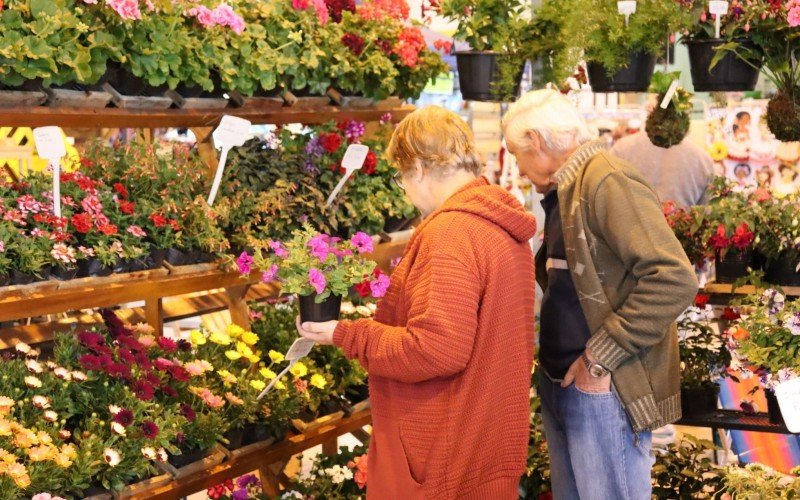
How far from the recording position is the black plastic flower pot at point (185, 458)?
310 centimetres

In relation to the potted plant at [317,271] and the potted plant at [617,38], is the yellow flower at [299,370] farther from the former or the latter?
the potted plant at [617,38]

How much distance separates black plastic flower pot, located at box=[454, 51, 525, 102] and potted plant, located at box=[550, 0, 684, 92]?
27 cm

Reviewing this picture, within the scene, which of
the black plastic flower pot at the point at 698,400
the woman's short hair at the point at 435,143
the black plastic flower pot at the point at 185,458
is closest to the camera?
the woman's short hair at the point at 435,143

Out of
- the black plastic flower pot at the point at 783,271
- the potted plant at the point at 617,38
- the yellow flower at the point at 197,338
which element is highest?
the potted plant at the point at 617,38

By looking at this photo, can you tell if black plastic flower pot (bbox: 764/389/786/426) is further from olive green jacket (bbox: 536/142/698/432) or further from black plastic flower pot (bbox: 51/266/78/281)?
black plastic flower pot (bbox: 51/266/78/281)

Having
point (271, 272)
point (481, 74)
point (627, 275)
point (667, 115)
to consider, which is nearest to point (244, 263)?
point (271, 272)

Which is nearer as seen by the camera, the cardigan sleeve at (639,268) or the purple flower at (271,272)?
the cardigan sleeve at (639,268)

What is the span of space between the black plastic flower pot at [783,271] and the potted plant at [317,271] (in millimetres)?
1712

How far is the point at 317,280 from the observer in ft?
9.18

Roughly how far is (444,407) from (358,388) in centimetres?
140

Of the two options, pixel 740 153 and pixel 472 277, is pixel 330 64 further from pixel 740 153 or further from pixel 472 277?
pixel 740 153

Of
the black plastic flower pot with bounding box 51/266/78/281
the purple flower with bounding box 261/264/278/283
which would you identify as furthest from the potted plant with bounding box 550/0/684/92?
the black plastic flower pot with bounding box 51/266/78/281

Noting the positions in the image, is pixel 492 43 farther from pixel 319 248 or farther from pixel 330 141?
pixel 319 248

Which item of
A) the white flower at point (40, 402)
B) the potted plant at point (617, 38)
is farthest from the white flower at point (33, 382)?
the potted plant at point (617, 38)
